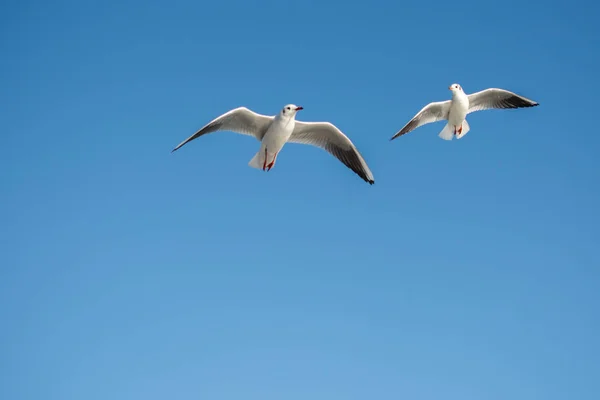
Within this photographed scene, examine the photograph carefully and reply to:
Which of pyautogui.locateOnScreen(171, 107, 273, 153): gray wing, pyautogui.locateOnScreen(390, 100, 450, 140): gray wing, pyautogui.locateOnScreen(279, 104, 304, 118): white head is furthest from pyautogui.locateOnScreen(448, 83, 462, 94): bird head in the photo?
pyautogui.locateOnScreen(171, 107, 273, 153): gray wing

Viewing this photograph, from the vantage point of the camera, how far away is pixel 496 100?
49.3 feet

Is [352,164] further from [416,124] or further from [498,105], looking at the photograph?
A: [498,105]

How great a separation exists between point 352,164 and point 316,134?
842 mm

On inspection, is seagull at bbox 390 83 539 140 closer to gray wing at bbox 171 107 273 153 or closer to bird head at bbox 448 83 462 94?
bird head at bbox 448 83 462 94

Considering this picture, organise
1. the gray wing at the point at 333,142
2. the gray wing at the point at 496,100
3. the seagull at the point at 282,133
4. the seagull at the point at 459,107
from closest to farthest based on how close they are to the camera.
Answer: the seagull at the point at 282,133
the gray wing at the point at 333,142
the seagull at the point at 459,107
the gray wing at the point at 496,100

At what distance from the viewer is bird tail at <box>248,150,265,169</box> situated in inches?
510

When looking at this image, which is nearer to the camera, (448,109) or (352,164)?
(352,164)

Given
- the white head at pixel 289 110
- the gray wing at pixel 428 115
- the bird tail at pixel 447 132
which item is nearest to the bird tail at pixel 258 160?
the white head at pixel 289 110

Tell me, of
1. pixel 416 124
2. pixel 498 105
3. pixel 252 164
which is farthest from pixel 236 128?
pixel 498 105

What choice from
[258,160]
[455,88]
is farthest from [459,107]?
[258,160]

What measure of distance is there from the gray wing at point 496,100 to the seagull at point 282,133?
9.51ft

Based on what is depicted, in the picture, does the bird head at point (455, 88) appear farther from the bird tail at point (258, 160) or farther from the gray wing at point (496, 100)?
the bird tail at point (258, 160)

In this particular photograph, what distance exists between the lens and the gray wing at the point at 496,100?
14742 millimetres

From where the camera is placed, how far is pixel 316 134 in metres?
13.6
